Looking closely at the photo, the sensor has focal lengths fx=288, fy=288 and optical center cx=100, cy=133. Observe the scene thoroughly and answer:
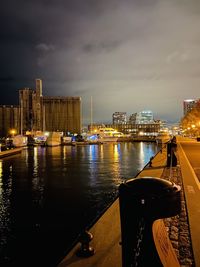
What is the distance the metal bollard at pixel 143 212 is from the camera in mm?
3904

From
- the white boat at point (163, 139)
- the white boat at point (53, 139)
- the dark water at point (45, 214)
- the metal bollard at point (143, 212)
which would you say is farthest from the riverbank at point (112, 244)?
the white boat at point (53, 139)

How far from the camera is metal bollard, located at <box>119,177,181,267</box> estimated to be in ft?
12.8

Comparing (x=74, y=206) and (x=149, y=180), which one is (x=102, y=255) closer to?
(x=149, y=180)

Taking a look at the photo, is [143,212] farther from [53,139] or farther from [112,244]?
[53,139]

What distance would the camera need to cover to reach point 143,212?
154 inches

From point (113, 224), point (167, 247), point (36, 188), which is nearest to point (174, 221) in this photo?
point (113, 224)

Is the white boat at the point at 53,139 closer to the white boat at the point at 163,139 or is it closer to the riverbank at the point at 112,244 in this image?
the white boat at the point at 163,139

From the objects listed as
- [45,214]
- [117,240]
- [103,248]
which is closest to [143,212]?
[103,248]

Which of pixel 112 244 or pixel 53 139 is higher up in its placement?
Answer: pixel 53 139

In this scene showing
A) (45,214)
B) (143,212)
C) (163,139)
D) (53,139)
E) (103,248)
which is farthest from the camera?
(53,139)

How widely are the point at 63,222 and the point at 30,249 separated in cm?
266

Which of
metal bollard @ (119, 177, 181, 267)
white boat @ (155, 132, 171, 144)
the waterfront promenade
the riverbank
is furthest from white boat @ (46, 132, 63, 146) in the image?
metal bollard @ (119, 177, 181, 267)

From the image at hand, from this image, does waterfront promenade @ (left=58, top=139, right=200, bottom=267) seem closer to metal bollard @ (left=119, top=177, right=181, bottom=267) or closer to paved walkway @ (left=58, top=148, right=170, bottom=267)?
paved walkway @ (left=58, top=148, right=170, bottom=267)

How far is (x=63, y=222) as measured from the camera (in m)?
11.2
